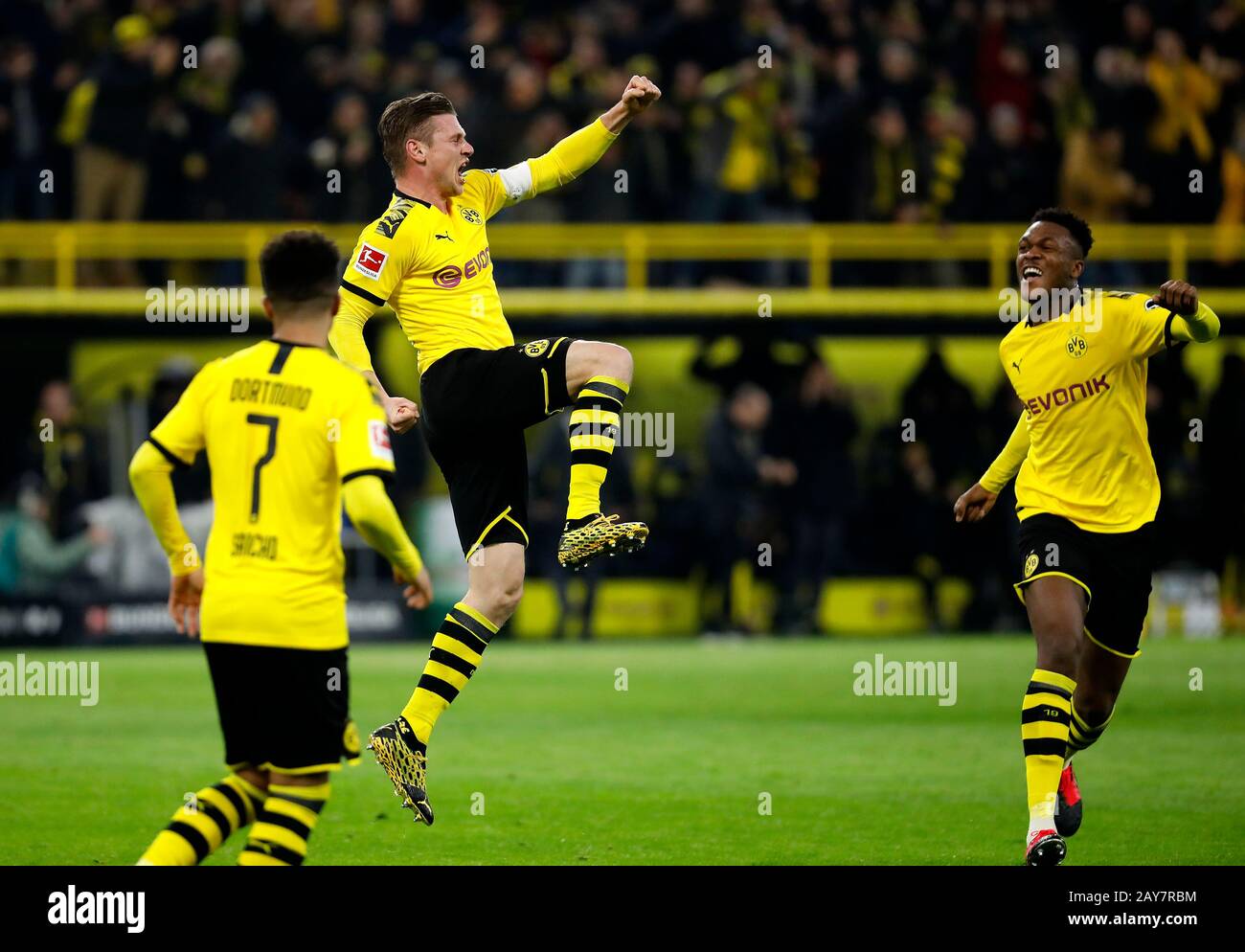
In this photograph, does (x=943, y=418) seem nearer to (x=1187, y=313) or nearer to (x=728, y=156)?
(x=728, y=156)

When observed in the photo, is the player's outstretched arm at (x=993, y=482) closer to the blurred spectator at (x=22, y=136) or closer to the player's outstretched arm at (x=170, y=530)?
the player's outstretched arm at (x=170, y=530)

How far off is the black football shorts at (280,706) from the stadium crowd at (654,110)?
12.9 meters

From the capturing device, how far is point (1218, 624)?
1870 cm

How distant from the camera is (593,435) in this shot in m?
8.12

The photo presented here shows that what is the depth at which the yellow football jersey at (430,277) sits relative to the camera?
26.5ft

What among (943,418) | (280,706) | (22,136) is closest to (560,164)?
(280,706)

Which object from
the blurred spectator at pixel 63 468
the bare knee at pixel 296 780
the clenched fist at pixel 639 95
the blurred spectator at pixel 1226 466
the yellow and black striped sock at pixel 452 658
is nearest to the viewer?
the bare knee at pixel 296 780

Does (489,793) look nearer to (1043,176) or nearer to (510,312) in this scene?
(510,312)

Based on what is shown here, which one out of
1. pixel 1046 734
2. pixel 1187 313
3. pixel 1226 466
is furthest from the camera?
pixel 1226 466

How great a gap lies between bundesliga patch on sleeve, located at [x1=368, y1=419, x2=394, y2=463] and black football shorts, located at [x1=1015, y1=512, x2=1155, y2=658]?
9.83 feet

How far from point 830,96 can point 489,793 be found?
1217 cm

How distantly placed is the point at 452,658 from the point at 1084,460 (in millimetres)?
2688

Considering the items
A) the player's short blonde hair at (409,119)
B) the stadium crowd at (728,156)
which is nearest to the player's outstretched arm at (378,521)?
the player's short blonde hair at (409,119)

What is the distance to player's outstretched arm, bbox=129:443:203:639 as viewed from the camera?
6020 mm
